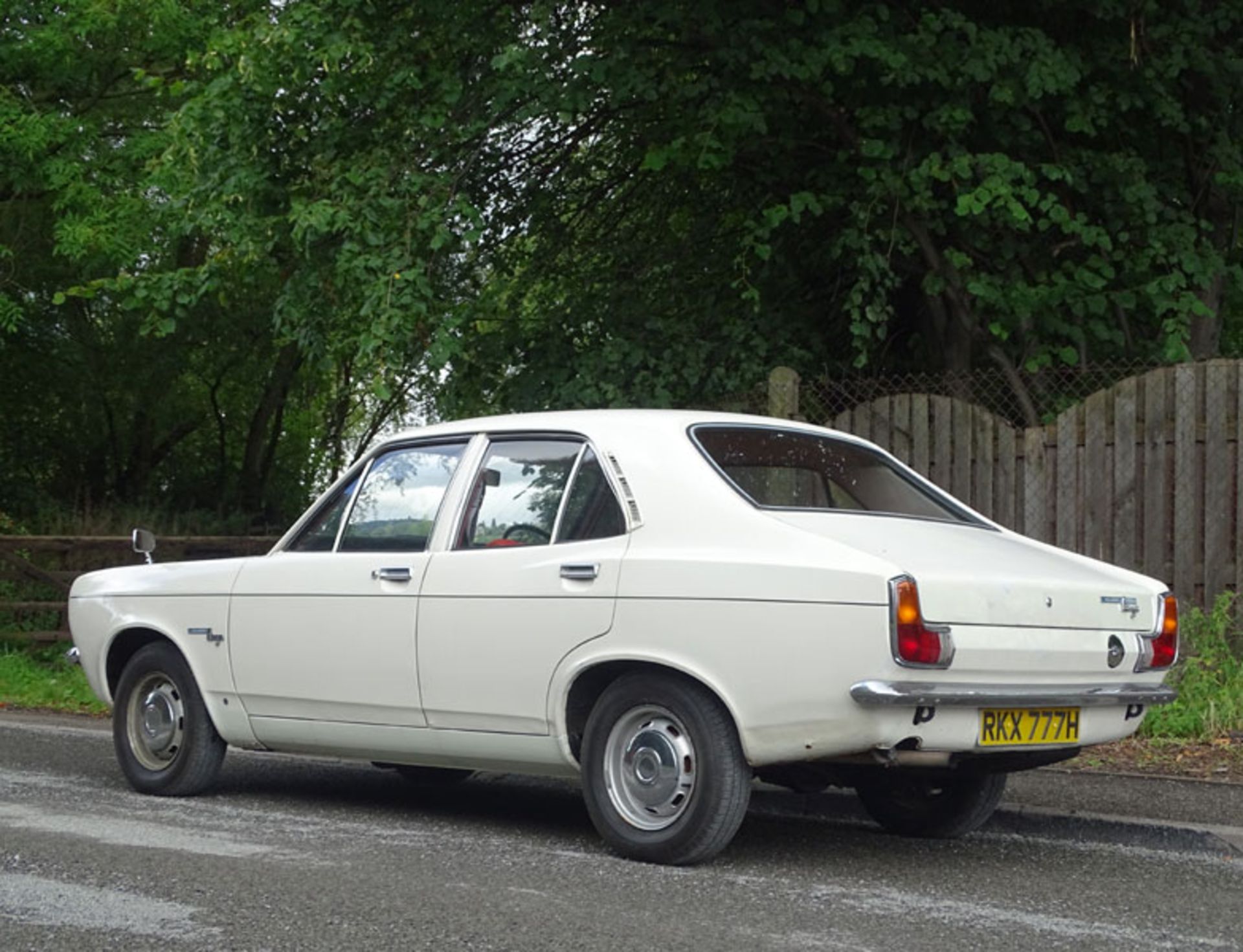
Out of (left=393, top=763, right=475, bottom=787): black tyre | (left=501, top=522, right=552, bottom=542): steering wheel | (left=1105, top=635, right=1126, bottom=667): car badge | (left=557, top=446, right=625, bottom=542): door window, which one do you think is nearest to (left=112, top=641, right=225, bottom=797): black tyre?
(left=393, top=763, right=475, bottom=787): black tyre

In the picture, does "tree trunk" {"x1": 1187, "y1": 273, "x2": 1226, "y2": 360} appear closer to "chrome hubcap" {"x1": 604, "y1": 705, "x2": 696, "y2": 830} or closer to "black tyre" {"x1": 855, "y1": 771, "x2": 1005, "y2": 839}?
Result: "black tyre" {"x1": 855, "y1": 771, "x2": 1005, "y2": 839}

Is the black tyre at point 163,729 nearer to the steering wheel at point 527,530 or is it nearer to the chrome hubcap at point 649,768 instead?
the steering wheel at point 527,530

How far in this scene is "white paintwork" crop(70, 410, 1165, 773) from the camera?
604 centimetres

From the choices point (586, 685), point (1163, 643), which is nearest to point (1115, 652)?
point (1163, 643)

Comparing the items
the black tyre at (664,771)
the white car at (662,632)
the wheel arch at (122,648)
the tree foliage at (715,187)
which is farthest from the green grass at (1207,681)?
the wheel arch at (122,648)

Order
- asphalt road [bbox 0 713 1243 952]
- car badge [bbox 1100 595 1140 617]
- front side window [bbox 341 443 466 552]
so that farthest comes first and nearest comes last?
front side window [bbox 341 443 466 552] < car badge [bbox 1100 595 1140 617] < asphalt road [bbox 0 713 1243 952]

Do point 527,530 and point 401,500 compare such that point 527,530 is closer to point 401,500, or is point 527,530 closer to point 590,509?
point 590,509

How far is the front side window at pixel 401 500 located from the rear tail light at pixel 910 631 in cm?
224

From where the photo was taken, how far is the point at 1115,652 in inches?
258

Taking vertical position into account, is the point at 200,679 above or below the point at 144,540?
below

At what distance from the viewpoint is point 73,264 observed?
21.5 meters

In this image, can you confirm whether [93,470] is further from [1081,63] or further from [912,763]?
[912,763]

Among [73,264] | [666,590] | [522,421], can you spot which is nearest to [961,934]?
[666,590]

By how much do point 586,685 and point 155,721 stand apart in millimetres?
2634
